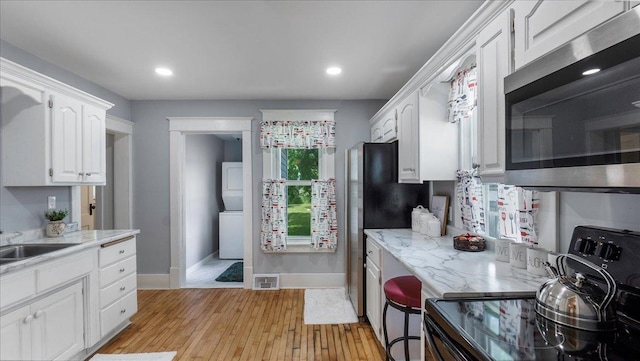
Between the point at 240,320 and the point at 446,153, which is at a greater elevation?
the point at 446,153

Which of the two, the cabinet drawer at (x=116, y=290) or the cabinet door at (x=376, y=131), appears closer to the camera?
the cabinet drawer at (x=116, y=290)

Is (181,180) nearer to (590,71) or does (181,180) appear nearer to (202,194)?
(202,194)

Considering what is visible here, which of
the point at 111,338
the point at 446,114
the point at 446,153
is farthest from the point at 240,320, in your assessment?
the point at 446,114

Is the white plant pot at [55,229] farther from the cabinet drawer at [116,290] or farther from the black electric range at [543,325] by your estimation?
the black electric range at [543,325]

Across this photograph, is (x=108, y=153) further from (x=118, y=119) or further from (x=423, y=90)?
(x=423, y=90)

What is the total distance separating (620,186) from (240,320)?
3123 mm

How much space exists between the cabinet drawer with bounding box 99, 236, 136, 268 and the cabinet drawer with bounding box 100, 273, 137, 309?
210 millimetres

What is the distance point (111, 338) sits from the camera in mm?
2705

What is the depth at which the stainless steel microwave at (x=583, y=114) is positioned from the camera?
0.76 m

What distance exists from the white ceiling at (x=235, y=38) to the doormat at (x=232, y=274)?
2.66 m

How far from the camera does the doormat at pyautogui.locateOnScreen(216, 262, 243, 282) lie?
434 cm

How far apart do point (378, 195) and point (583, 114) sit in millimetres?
2045

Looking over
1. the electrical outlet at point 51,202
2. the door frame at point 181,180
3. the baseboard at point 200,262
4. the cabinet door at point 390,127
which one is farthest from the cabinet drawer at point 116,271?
the cabinet door at point 390,127

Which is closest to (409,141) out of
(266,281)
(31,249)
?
(266,281)
